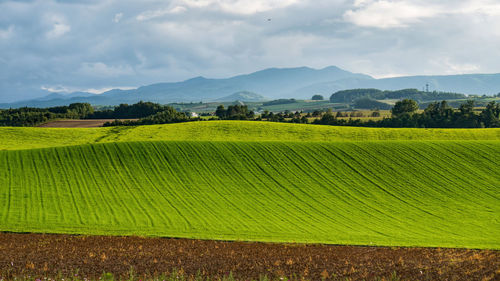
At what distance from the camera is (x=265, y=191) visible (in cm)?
4506

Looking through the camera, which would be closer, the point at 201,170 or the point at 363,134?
the point at 201,170

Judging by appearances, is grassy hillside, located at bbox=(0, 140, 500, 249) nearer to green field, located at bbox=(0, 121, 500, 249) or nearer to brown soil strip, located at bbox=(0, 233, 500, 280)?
green field, located at bbox=(0, 121, 500, 249)

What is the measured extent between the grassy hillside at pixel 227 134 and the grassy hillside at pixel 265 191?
8.38 m

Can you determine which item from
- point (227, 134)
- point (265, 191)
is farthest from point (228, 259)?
point (227, 134)

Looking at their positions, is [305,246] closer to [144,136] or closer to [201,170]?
[201,170]

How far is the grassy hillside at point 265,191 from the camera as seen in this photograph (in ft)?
111

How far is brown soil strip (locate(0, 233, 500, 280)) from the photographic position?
2109 cm

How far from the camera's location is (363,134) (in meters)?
70.9

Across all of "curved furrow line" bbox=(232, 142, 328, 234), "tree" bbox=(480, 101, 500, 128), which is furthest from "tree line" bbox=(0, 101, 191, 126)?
"tree" bbox=(480, 101, 500, 128)

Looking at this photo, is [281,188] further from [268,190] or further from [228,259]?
[228,259]

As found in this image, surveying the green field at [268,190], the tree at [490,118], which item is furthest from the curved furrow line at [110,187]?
the tree at [490,118]

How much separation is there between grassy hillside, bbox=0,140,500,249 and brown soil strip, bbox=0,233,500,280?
9.41 feet

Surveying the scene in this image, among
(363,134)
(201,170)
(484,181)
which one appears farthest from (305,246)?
(363,134)

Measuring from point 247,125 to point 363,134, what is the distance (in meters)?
20.9
